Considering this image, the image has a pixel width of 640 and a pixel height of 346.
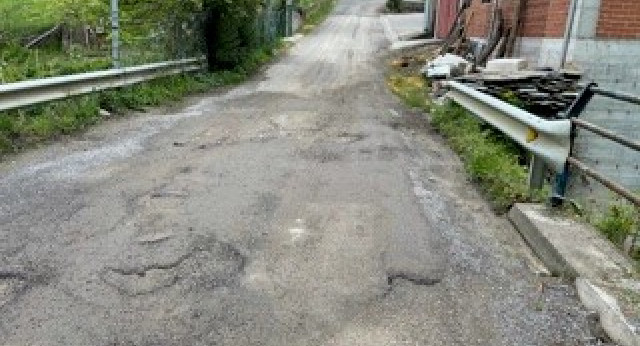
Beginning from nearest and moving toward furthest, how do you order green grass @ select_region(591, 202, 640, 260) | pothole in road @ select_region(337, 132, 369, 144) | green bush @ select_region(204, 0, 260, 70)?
green grass @ select_region(591, 202, 640, 260), pothole in road @ select_region(337, 132, 369, 144), green bush @ select_region(204, 0, 260, 70)

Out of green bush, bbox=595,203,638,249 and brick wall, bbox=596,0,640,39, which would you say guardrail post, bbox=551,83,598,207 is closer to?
green bush, bbox=595,203,638,249

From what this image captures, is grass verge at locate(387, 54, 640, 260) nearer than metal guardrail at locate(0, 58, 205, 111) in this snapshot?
Yes

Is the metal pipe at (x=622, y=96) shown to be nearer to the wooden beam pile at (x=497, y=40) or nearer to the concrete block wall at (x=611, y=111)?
the concrete block wall at (x=611, y=111)

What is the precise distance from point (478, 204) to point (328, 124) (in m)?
4.01

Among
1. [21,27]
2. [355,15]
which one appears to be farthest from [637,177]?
[355,15]

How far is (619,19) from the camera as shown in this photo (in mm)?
9234

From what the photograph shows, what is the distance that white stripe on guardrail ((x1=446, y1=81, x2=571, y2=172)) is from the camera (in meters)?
4.71

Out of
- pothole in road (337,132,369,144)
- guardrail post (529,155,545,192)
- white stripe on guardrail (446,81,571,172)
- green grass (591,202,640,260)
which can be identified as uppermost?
white stripe on guardrail (446,81,571,172)

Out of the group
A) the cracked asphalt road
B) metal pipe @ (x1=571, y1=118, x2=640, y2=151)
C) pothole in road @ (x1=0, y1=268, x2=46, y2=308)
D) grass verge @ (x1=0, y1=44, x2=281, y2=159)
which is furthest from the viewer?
grass verge @ (x1=0, y1=44, x2=281, y2=159)

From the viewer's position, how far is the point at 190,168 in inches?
243

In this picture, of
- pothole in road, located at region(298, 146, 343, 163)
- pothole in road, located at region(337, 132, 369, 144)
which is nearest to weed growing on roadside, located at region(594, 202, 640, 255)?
pothole in road, located at region(298, 146, 343, 163)

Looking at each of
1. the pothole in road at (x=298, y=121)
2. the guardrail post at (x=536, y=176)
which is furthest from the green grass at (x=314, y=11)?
the guardrail post at (x=536, y=176)

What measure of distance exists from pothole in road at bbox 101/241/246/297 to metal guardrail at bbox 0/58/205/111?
4190 mm

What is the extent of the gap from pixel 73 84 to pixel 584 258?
23.4 feet
